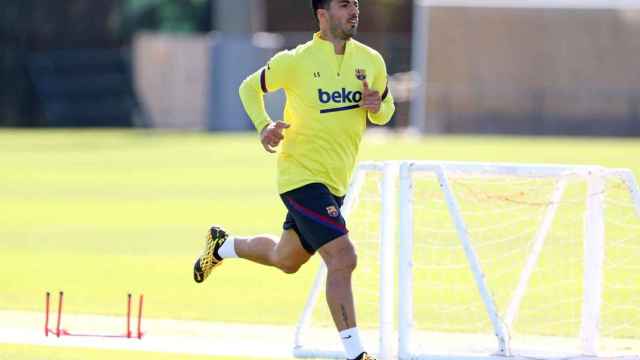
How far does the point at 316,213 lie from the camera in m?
8.95

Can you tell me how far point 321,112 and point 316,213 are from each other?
1.96ft

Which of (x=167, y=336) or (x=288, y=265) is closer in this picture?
(x=288, y=265)

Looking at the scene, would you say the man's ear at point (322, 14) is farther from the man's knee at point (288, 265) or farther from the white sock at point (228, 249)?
the white sock at point (228, 249)

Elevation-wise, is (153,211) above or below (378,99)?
below

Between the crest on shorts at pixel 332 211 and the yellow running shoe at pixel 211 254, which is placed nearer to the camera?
the crest on shorts at pixel 332 211

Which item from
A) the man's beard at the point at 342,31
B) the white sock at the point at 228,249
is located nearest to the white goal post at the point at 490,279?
the white sock at the point at 228,249

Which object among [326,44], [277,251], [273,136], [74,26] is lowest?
[277,251]

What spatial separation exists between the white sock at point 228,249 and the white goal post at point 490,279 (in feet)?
2.15

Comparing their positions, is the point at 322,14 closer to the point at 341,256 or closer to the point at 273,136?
the point at 273,136

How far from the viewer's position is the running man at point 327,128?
8875 mm

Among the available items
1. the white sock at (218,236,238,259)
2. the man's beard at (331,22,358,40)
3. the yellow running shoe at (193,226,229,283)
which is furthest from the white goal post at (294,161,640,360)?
the man's beard at (331,22,358,40)

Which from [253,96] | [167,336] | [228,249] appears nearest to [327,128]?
[253,96]

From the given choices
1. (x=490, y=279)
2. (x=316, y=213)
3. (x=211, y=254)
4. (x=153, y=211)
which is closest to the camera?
(x=316, y=213)

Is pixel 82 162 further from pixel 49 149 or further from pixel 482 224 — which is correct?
pixel 482 224
